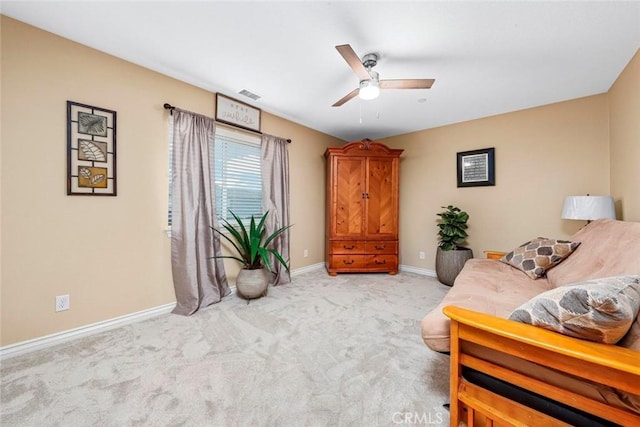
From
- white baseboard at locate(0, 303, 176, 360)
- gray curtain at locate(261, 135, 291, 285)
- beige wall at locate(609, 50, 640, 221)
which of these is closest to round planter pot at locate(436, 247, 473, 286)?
beige wall at locate(609, 50, 640, 221)

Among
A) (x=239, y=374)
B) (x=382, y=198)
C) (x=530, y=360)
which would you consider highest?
(x=382, y=198)

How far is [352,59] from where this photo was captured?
5.23 feet

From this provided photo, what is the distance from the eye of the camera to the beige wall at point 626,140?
185 centimetres

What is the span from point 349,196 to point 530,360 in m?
2.82

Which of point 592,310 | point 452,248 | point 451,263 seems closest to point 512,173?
point 452,248

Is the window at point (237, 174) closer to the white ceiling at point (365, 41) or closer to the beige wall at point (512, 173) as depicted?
the white ceiling at point (365, 41)

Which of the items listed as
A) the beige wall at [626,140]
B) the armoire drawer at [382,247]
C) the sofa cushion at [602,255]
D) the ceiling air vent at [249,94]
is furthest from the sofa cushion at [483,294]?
the ceiling air vent at [249,94]

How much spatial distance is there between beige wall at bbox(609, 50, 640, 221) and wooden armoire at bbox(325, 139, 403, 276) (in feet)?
6.80

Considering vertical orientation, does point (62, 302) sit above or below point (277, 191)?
below

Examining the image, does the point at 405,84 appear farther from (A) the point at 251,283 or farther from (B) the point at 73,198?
(B) the point at 73,198

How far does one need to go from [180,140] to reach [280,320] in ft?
6.36

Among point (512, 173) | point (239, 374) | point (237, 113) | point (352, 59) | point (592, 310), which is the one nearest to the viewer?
point (592, 310)

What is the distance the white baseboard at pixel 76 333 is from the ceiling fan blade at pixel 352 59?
102 inches

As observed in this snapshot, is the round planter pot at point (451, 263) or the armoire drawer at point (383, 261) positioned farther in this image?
the armoire drawer at point (383, 261)
